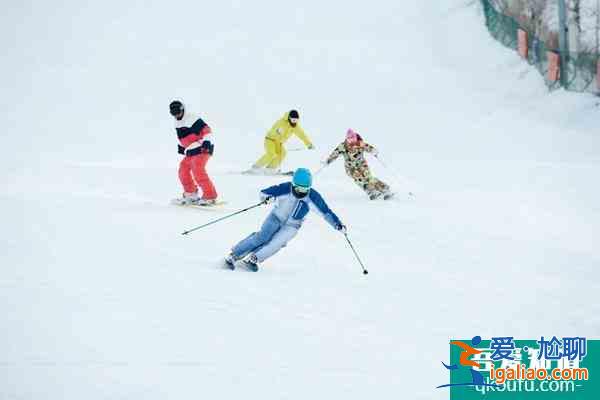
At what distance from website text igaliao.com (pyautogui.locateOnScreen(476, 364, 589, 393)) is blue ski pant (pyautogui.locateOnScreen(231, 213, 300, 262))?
9.07 ft

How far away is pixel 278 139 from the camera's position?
15875mm

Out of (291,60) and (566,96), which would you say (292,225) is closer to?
(566,96)

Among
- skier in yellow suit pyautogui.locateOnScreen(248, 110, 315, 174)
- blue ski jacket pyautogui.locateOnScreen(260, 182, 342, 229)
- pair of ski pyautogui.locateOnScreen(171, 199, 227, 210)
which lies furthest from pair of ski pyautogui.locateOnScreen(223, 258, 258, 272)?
skier in yellow suit pyautogui.locateOnScreen(248, 110, 315, 174)

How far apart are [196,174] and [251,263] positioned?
3.75m

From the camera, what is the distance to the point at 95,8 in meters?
39.8

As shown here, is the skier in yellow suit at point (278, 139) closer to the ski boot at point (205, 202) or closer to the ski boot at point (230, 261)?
the ski boot at point (205, 202)

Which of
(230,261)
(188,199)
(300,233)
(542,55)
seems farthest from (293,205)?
(542,55)

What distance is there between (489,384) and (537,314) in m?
1.40

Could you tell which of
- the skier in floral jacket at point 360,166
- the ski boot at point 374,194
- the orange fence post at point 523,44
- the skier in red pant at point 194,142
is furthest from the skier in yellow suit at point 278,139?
the orange fence post at point 523,44

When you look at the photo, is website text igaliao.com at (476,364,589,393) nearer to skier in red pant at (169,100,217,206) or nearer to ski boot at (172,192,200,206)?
skier in red pant at (169,100,217,206)

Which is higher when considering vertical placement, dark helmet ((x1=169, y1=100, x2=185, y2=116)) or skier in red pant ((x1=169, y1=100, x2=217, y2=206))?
dark helmet ((x1=169, y1=100, x2=185, y2=116))

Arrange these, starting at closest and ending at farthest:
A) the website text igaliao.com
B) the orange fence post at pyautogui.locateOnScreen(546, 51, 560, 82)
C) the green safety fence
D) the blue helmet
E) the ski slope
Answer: the ski slope, the website text igaliao.com, the blue helmet, the green safety fence, the orange fence post at pyautogui.locateOnScreen(546, 51, 560, 82)

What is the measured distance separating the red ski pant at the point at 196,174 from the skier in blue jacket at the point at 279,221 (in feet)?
11.7

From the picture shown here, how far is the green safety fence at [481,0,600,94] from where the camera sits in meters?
21.1
